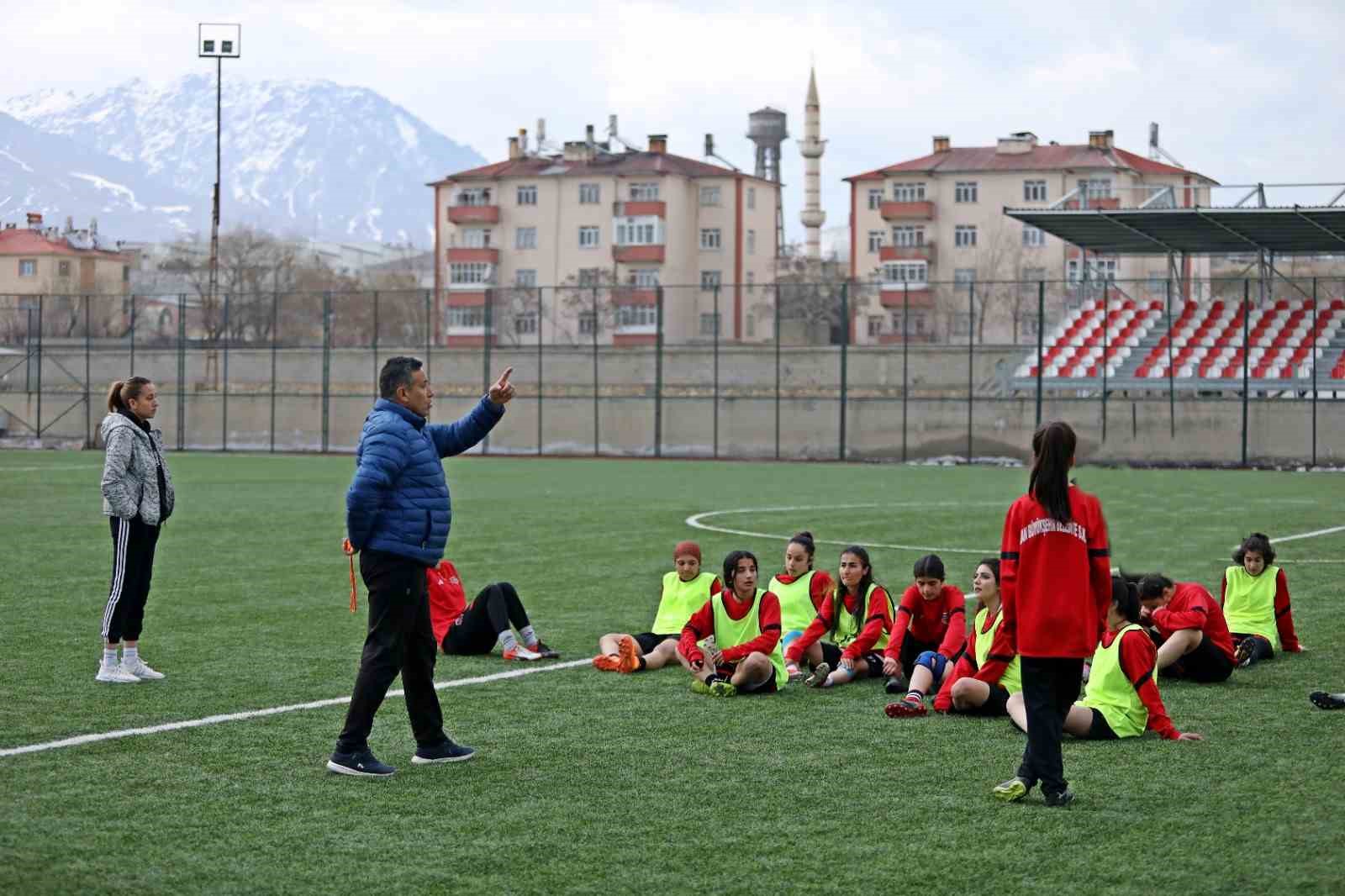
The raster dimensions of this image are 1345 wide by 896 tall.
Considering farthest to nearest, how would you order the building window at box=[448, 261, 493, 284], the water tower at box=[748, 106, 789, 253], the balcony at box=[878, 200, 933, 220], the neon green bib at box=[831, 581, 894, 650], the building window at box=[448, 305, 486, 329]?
the water tower at box=[748, 106, 789, 253], the building window at box=[448, 261, 493, 284], the balcony at box=[878, 200, 933, 220], the building window at box=[448, 305, 486, 329], the neon green bib at box=[831, 581, 894, 650]

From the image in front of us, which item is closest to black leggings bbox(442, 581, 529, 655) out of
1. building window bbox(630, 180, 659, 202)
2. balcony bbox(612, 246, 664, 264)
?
balcony bbox(612, 246, 664, 264)

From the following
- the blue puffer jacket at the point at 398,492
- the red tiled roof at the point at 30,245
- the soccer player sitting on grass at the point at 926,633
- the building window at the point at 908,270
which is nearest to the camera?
the blue puffer jacket at the point at 398,492

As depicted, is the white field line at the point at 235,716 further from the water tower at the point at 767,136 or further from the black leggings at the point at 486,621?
the water tower at the point at 767,136

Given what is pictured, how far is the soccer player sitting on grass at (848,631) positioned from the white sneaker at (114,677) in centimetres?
416

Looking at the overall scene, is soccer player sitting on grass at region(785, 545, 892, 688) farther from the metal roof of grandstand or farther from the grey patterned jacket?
the metal roof of grandstand

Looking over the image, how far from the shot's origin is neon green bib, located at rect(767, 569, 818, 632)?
36.9ft

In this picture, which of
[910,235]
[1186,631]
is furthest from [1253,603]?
[910,235]

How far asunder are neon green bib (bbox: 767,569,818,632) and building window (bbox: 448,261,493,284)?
290 feet

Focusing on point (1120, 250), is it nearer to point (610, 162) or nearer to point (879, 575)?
point (879, 575)

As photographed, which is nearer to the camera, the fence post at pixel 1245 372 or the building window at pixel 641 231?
the fence post at pixel 1245 372

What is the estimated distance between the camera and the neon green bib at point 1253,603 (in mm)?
11477

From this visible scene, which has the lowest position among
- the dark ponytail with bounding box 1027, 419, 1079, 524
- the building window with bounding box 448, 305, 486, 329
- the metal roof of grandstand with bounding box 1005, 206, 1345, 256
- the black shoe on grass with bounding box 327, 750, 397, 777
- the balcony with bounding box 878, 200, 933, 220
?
the black shoe on grass with bounding box 327, 750, 397, 777

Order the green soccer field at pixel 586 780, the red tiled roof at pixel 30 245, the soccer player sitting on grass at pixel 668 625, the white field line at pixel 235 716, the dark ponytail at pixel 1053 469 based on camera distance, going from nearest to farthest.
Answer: the green soccer field at pixel 586 780, the dark ponytail at pixel 1053 469, the white field line at pixel 235 716, the soccer player sitting on grass at pixel 668 625, the red tiled roof at pixel 30 245

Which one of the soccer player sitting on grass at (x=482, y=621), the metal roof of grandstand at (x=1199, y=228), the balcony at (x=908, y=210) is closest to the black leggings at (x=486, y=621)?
the soccer player sitting on grass at (x=482, y=621)
